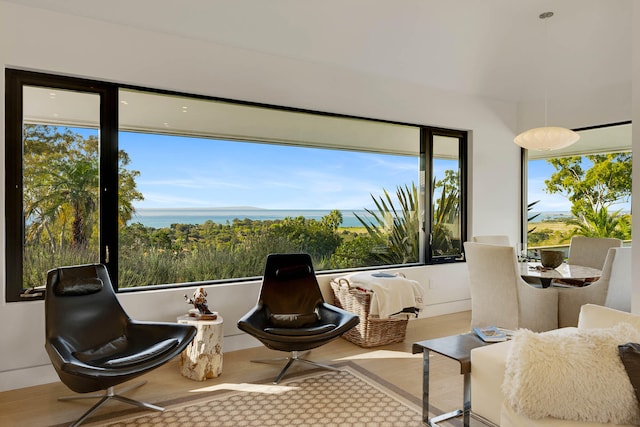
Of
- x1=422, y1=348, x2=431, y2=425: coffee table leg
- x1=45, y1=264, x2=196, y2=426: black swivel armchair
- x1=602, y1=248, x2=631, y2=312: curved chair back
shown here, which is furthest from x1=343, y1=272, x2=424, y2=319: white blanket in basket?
x1=45, y1=264, x2=196, y2=426: black swivel armchair

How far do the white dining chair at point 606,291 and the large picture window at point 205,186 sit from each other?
1.74m

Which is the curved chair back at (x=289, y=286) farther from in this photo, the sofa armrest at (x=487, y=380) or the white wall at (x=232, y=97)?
the sofa armrest at (x=487, y=380)

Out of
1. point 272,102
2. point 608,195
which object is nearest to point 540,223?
point 608,195

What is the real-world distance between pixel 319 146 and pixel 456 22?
1813 millimetres

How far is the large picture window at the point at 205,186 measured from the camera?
130 inches

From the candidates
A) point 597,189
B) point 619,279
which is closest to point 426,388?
point 619,279

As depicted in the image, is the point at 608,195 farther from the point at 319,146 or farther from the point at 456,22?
the point at 319,146

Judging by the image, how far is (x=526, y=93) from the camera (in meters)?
5.54

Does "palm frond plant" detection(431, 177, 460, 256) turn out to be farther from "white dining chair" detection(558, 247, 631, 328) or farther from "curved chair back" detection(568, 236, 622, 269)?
"white dining chair" detection(558, 247, 631, 328)

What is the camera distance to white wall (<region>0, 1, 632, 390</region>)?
10.3ft

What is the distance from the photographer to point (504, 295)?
365 cm

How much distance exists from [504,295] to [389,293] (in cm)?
99

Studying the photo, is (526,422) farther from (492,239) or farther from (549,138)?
(492,239)

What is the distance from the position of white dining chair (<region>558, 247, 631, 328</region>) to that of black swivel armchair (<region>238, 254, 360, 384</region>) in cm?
198
